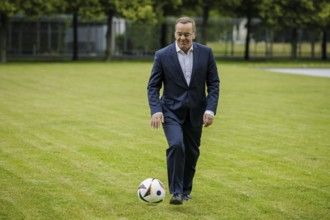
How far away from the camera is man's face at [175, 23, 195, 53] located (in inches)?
325

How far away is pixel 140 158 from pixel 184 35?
449 centimetres

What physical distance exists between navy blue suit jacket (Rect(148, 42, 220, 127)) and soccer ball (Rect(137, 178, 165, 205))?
78 cm

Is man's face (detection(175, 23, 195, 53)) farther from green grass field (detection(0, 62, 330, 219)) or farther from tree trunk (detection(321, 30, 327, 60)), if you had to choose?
tree trunk (detection(321, 30, 327, 60))

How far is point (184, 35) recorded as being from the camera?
27.5 ft

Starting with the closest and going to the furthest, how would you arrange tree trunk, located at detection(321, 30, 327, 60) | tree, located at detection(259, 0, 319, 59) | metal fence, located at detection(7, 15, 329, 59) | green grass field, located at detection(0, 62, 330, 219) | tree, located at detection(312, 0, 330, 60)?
1. green grass field, located at detection(0, 62, 330, 219)
2. tree, located at detection(312, 0, 330, 60)
3. tree, located at detection(259, 0, 319, 59)
4. metal fence, located at detection(7, 15, 329, 59)
5. tree trunk, located at detection(321, 30, 327, 60)

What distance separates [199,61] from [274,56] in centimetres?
5836

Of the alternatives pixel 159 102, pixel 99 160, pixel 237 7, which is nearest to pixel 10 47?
pixel 237 7

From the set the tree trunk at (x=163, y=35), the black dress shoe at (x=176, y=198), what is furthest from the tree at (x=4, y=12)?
the black dress shoe at (x=176, y=198)

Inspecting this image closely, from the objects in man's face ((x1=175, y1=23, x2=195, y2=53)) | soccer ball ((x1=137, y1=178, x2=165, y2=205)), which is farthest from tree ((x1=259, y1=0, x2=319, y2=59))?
soccer ball ((x1=137, y1=178, x2=165, y2=205))

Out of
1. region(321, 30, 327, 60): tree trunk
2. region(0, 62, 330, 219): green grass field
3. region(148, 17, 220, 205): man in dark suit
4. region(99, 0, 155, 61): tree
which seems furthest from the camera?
region(321, 30, 327, 60): tree trunk

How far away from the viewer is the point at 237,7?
5681cm

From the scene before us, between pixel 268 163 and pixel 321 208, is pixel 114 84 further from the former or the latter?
pixel 321 208

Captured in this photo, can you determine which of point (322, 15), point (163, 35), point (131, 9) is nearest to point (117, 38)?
point (163, 35)

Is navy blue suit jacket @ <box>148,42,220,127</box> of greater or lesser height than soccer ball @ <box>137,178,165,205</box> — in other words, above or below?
above
